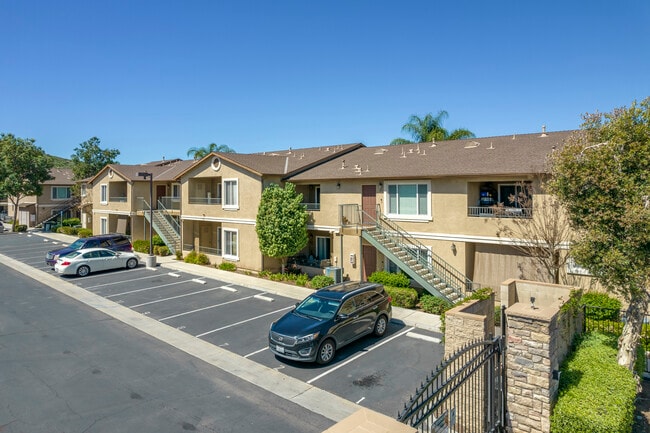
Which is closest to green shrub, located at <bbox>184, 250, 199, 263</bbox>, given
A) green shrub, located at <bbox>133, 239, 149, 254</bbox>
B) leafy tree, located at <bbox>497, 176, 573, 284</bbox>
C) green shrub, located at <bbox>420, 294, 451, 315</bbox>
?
green shrub, located at <bbox>133, 239, 149, 254</bbox>

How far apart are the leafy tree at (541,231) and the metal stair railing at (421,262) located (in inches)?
110

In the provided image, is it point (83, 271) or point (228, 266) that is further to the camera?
point (228, 266)

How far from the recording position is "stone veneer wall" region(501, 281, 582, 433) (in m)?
6.89

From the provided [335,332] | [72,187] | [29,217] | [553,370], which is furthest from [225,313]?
[29,217]

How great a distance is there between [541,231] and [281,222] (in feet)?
41.5

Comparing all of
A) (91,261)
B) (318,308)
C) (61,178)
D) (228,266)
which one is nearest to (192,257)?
(228,266)

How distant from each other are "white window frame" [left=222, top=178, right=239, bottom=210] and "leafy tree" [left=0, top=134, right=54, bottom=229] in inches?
1371

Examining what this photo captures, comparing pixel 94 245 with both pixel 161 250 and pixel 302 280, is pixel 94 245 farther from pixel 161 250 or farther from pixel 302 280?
pixel 302 280

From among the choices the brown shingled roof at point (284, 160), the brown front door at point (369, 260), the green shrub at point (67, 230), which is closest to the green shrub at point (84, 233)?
the green shrub at point (67, 230)

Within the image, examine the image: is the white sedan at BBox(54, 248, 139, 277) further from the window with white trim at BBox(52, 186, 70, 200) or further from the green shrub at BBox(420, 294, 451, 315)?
the window with white trim at BBox(52, 186, 70, 200)

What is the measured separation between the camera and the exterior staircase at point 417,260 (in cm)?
1748

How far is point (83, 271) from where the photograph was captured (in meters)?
24.0

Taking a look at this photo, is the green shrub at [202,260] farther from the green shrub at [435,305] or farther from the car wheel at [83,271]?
the green shrub at [435,305]

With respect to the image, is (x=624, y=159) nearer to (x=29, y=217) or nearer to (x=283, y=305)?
(x=283, y=305)
